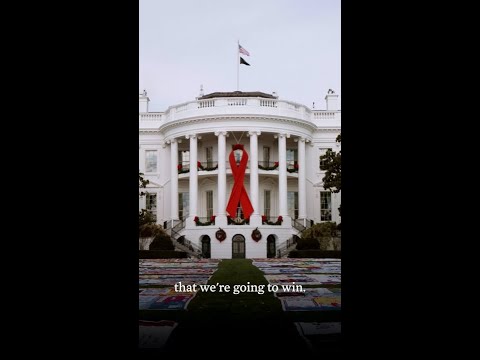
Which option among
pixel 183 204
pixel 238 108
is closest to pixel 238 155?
pixel 238 108

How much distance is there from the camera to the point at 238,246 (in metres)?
34.4

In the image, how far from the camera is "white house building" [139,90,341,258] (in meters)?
34.4

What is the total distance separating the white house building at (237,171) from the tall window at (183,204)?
0.24ft

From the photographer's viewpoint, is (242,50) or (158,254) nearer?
(158,254)

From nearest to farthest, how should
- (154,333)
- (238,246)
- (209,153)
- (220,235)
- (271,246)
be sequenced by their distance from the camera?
(154,333)
(220,235)
(238,246)
(271,246)
(209,153)

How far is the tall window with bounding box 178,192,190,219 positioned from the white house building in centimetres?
7

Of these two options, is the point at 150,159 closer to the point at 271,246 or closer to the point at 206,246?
the point at 206,246

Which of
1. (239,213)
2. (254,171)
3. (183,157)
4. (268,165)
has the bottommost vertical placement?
(239,213)

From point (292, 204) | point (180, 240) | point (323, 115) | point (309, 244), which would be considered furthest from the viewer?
point (323, 115)

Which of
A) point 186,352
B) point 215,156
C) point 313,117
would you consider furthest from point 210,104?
point 186,352

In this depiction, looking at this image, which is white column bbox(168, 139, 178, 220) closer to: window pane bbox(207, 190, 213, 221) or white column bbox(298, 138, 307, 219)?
window pane bbox(207, 190, 213, 221)

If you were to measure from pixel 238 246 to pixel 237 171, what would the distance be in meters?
4.84
